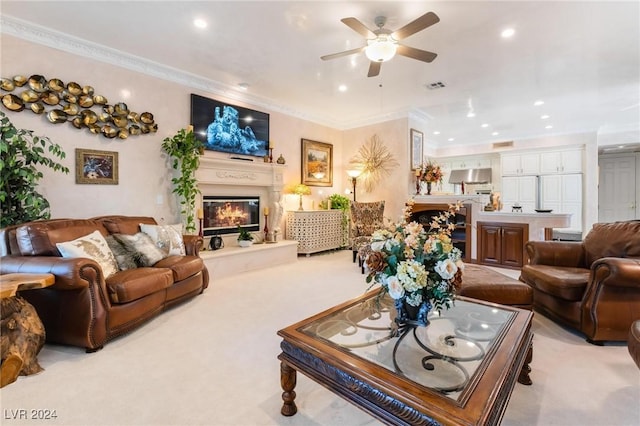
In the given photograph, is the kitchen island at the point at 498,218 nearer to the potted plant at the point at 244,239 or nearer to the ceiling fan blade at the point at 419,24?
the ceiling fan blade at the point at 419,24

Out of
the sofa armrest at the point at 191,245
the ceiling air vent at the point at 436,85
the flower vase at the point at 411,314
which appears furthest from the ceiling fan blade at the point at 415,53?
the sofa armrest at the point at 191,245

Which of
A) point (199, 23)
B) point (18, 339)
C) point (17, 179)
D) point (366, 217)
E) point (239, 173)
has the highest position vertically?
point (199, 23)

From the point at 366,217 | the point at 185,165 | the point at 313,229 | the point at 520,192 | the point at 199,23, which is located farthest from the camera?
the point at 520,192

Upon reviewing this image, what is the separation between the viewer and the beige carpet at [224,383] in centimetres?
156

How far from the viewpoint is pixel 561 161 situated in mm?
7297

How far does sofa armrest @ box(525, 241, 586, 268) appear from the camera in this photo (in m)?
2.95

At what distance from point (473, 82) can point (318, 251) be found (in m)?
3.89

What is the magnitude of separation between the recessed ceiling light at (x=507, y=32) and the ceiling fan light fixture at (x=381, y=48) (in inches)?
49.1

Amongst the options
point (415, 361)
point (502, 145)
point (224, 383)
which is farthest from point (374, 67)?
point (502, 145)

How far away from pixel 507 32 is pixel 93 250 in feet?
14.6

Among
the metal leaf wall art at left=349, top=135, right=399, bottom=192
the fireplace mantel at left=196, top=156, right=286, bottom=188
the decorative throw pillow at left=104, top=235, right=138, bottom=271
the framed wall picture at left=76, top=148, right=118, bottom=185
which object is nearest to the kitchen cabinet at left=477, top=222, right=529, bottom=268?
the metal leaf wall art at left=349, top=135, right=399, bottom=192

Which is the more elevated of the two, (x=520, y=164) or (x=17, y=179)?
(x=520, y=164)

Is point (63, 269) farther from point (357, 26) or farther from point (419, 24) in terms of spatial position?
point (419, 24)

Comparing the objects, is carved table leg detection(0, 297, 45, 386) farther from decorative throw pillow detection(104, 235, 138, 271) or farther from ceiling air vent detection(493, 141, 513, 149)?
ceiling air vent detection(493, 141, 513, 149)
